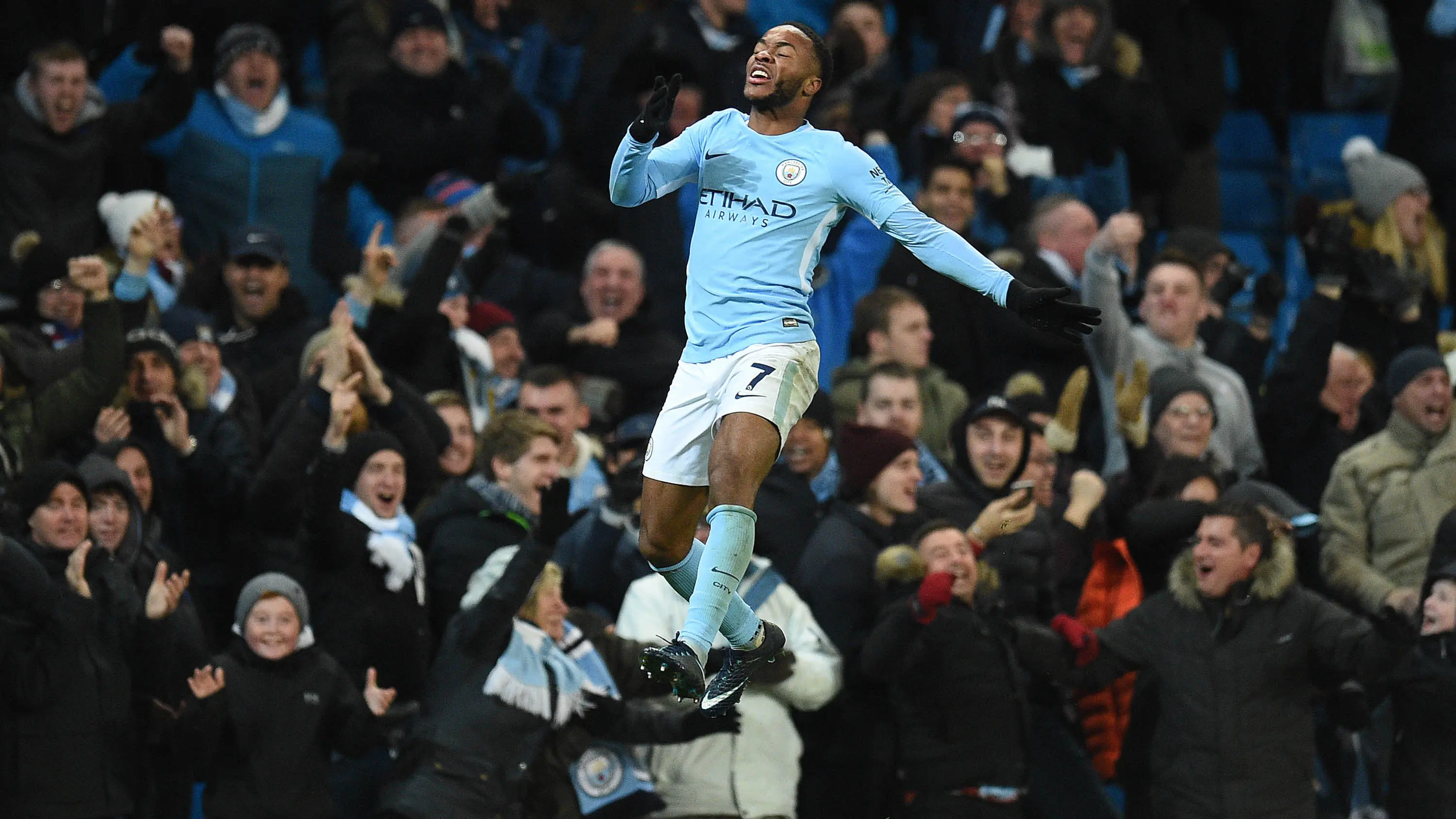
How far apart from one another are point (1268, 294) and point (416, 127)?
4.81 m

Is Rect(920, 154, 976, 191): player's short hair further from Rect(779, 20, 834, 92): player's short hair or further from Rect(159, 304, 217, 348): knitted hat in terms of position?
Rect(779, 20, 834, 92): player's short hair

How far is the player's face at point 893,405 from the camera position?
401 inches

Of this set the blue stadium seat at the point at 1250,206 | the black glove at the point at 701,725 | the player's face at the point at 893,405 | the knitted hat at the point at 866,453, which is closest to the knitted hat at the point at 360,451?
the black glove at the point at 701,725

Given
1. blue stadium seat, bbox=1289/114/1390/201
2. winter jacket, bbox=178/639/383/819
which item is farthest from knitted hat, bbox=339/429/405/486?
blue stadium seat, bbox=1289/114/1390/201

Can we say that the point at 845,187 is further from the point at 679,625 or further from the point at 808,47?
the point at 679,625

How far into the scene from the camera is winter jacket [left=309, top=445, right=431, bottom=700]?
900 cm

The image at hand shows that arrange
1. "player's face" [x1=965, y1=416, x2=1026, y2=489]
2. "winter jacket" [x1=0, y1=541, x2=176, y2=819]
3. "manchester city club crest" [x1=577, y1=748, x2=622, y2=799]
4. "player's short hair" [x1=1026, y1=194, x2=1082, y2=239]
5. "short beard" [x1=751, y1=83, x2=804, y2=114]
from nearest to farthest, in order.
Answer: "short beard" [x1=751, y1=83, x2=804, y2=114] → "winter jacket" [x1=0, y1=541, x2=176, y2=819] → "manchester city club crest" [x1=577, y1=748, x2=622, y2=799] → "player's face" [x1=965, y1=416, x2=1026, y2=489] → "player's short hair" [x1=1026, y1=194, x2=1082, y2=239]

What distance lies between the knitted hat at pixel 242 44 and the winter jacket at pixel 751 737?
14.9ft

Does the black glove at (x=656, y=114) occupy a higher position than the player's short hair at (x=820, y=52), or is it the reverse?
the player's short hair at (x=820, y=52)

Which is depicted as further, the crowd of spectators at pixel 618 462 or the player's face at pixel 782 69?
the crowd of spectators at pixel 618 462

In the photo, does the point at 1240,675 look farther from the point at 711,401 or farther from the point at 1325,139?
the point at 1325,139

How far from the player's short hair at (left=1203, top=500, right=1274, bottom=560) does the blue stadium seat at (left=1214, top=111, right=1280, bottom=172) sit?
7.61m

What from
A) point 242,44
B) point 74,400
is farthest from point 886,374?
point 242,44

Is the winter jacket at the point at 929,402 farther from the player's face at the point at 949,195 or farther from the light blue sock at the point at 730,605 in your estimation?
the light blue sock at the point at 730,605
